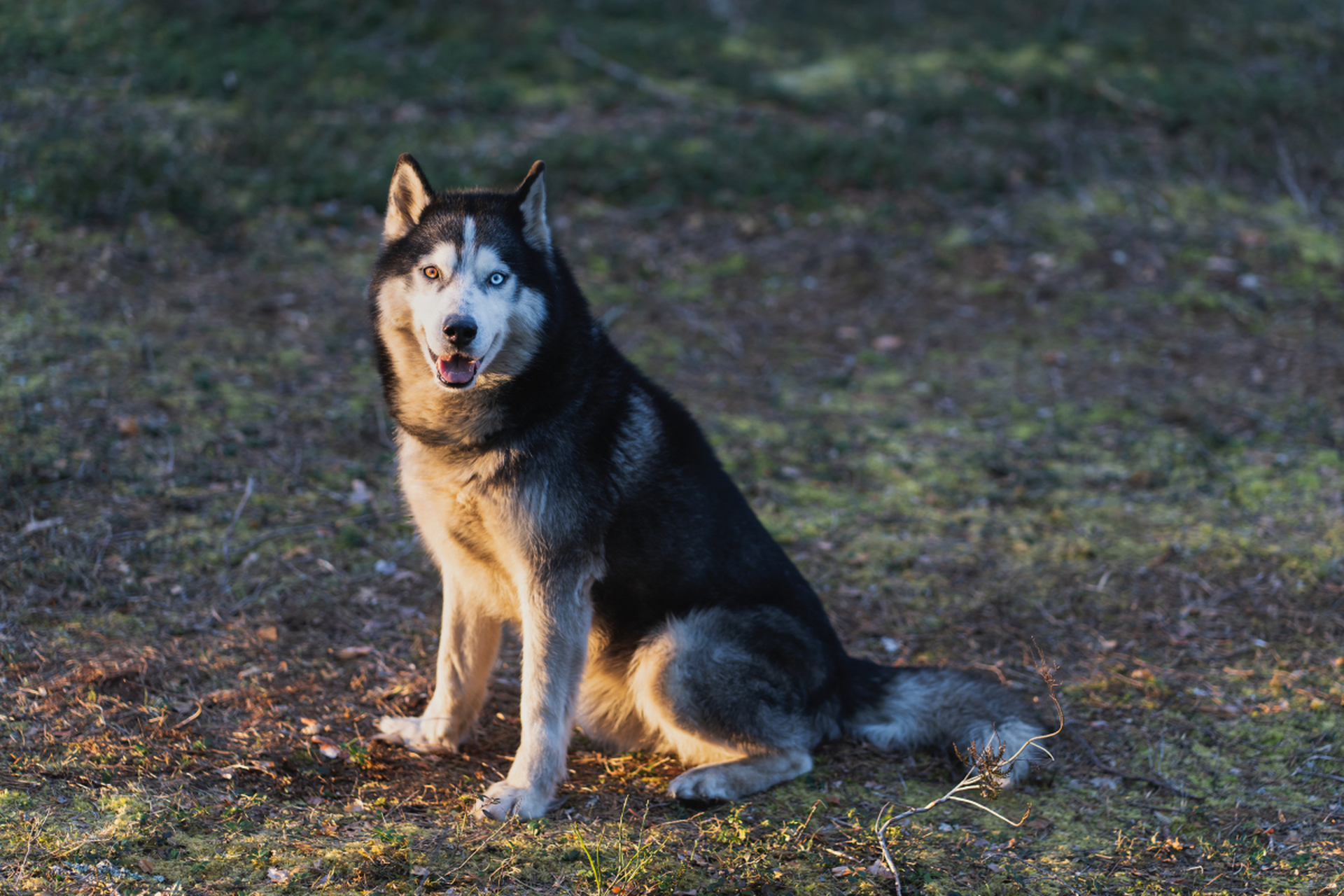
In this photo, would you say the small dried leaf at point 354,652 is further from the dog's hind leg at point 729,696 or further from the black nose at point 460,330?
the black nose at point 460,330

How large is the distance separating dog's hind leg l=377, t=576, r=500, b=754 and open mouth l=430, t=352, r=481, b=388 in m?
1.09

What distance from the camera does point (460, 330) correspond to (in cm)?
387

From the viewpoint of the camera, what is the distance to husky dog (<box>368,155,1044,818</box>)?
4.18 meters

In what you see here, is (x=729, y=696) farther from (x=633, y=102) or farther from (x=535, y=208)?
(x=633, y=102)

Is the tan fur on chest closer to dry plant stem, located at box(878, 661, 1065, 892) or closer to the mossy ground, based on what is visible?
the mossy ground

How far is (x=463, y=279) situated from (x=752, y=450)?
4.03 meters

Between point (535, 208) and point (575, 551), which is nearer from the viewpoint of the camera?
point (575, 551)

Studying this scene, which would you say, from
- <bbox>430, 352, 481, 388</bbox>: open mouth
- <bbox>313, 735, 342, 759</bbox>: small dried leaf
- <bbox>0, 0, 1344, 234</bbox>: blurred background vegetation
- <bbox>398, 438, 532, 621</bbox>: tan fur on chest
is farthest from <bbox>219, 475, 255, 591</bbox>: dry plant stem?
<bbox>0, 0, 1344, 234</bbox>: blurred background vegetation

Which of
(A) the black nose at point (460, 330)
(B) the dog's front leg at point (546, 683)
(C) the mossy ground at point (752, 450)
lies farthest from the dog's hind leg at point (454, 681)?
(A) the black nose at point (460, 330)

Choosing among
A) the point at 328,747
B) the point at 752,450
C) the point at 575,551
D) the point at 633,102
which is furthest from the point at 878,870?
the point at 633,102

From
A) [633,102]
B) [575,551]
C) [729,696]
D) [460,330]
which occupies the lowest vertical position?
[729,696]

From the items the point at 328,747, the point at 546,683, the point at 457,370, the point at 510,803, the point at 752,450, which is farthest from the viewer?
the point at 752,450

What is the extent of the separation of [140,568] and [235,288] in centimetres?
379

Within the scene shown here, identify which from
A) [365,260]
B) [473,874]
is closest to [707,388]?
[365,260]
